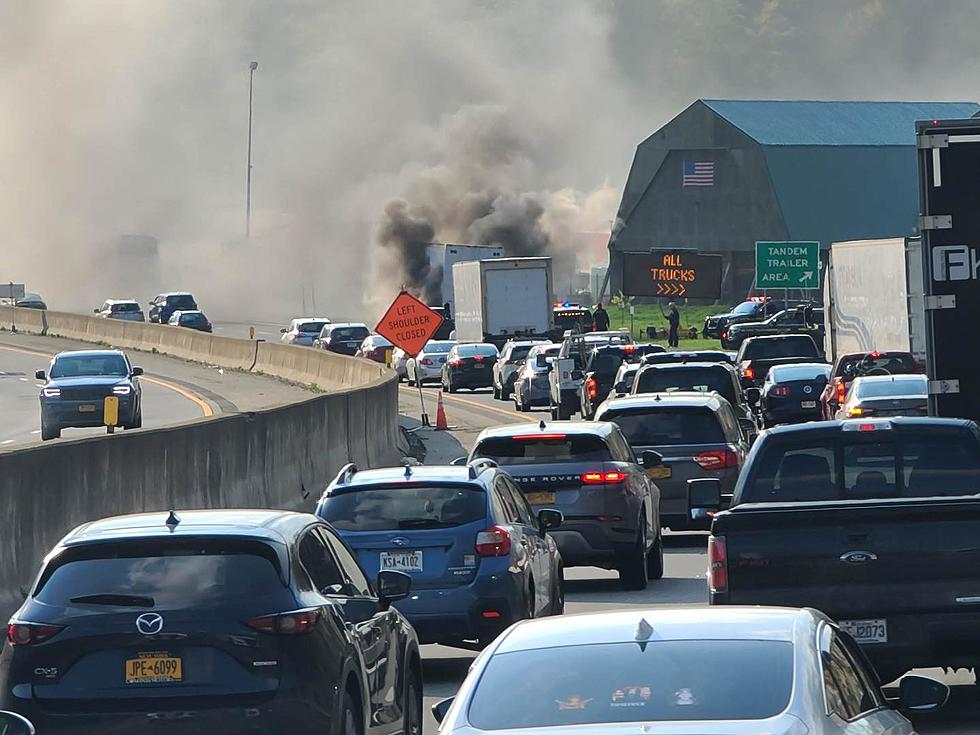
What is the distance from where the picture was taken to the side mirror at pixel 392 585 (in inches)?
402

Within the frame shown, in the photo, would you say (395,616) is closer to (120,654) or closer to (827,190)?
(120,654)

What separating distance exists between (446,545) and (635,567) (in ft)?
17.6

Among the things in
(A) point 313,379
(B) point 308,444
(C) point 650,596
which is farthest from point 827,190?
(C) point 650,596

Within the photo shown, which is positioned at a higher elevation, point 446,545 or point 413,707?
point 446,545

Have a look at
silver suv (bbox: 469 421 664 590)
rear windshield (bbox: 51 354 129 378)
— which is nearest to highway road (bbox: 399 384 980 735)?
silver suv (bbox: 469 421 664 590)

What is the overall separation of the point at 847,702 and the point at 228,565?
11.9 feet

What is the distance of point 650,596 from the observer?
59.7ft

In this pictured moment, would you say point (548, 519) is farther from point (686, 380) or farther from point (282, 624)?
point (686, 380)

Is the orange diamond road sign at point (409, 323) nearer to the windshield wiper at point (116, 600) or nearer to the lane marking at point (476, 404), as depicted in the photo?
the lane marking at point (476, 404)

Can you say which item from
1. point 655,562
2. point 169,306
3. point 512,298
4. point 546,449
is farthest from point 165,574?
point 169,306

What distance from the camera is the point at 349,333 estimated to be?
73312 mm

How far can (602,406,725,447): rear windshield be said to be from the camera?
2302cm

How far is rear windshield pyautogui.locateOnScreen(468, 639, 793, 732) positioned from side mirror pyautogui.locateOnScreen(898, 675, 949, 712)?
4.04 feet

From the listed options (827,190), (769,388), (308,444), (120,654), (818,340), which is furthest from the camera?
(827,190)
